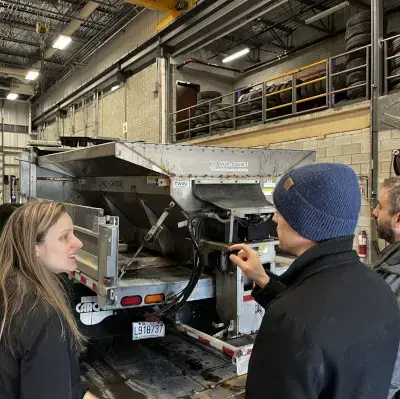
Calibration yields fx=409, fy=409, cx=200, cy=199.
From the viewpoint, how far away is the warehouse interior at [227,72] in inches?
268

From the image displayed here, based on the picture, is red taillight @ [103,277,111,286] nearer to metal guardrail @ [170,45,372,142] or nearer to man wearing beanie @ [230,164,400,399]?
man wearing beanie @ [230,164,400,399]

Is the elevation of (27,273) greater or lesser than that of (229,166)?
lesser

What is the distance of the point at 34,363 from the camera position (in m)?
1.31

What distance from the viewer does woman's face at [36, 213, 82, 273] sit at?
164 cm

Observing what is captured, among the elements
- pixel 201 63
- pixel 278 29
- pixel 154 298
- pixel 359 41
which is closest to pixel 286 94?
pixel 359 41

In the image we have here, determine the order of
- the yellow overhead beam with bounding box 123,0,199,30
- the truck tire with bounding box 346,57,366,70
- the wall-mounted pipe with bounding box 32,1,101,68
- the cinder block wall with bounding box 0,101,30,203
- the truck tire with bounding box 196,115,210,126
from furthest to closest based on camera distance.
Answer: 1. the cinder block wall with bounding box 0,101,30,203
2. the truck tire with bounding box 196,115,210,126
3. the wall-mounted pipe with bounding box 32,1,101,68
4. the yellow overhead beam with bounding box 123,0,199,30
5. the truck tire with bounding box 346,57,366,70

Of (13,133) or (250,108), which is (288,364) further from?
(13,133)

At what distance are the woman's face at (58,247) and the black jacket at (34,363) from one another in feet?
1.03

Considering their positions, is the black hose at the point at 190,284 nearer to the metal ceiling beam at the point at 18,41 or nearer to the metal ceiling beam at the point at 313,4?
the metal ceiling beam at the point at 313,4

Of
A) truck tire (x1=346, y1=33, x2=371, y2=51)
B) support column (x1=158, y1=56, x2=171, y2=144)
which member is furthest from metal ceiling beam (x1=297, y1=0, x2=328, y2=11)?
support column (x1=158, y1=56, x2=171, y2=144)

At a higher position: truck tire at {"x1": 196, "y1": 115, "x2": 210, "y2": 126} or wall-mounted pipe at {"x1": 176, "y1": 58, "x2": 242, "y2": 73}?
wall-mounted pipe at {"x1": 176, "y1": 58, "x2": 242, "y2": 73}

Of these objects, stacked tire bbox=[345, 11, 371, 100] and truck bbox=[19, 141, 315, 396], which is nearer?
truck bbox=[19, 141, 315, 396]

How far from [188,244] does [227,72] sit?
10.8 m

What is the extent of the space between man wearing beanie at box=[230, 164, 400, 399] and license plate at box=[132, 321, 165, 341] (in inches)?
105
